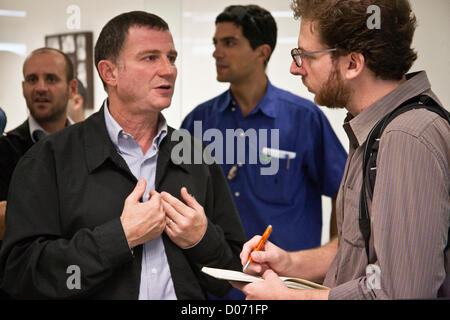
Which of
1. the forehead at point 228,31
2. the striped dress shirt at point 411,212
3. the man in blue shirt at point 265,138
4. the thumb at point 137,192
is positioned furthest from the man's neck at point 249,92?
the striped dress shirt at point 411,212

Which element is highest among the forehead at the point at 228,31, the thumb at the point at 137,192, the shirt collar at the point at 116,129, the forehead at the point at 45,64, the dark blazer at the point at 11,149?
the forehead at the point at 228,31

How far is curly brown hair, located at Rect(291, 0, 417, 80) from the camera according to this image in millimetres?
1559

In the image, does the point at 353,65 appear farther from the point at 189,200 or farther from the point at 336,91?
the point at 189,200

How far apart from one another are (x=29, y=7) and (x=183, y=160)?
2.63 ft

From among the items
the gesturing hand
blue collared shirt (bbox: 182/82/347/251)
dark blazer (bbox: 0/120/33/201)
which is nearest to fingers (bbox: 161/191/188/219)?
the gesturing hand

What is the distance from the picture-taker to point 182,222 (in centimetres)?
177

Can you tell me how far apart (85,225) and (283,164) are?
755 mm

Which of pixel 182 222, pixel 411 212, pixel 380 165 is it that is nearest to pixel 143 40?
pixel 182 222

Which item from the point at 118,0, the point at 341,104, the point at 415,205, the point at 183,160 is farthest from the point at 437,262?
the point at 118,0

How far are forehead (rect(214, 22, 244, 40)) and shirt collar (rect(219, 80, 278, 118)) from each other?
21 centimetres

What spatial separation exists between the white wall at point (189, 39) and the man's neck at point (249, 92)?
42mm

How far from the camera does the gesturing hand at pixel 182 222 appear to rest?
5.83ft

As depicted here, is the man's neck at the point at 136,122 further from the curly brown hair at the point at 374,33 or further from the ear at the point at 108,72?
the curly brown hair at the point at 374,33

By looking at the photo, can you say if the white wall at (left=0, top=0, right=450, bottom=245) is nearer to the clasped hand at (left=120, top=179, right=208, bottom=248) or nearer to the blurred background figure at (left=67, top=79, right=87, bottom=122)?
the blurred background figure at (left=67, top=79, right=87, bottom=122)
